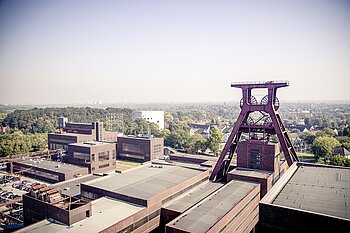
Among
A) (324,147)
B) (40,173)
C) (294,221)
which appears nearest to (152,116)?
(324,147)

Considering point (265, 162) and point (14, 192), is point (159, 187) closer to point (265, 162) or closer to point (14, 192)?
point (265, 162)

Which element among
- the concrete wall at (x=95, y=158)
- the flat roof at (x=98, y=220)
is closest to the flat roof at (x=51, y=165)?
the concrete wall at (x=95, y=158)

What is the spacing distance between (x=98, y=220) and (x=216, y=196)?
35.6 ft

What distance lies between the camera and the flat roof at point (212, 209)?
1948 centimetres

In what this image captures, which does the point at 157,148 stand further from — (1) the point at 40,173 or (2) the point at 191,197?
(2) the point at 191,197

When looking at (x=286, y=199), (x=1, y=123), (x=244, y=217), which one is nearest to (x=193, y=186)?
(x=244, y=217)

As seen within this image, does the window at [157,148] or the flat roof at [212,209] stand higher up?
the flat roof at [212,209]

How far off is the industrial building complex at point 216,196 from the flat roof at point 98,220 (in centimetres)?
7

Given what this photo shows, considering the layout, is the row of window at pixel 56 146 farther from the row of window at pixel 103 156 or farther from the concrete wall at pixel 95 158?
the row of window at pixel 103 156

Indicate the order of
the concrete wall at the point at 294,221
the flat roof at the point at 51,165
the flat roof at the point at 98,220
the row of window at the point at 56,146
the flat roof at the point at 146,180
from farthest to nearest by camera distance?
the row of window at the point at 56,146 < the flat roof at the point at 51,165 < the flat roof at the point at 146,180 < the flat roof at the point at 98,220 < the concrete wall at the point at 294,221

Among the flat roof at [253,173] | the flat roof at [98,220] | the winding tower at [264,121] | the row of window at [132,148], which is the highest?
the winding tower at [264,121]

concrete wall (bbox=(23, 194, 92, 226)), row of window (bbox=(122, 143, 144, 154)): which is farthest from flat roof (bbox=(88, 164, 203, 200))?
row of window (bbox=(122, 143, 144, 154))

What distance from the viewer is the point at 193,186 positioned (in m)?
31.5

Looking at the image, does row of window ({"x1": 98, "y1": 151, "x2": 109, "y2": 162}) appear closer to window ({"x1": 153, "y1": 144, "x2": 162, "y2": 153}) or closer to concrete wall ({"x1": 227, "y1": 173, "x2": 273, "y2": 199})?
window ({"x1": 153, "y1": 144, "x2": 162, "y2": 153})
